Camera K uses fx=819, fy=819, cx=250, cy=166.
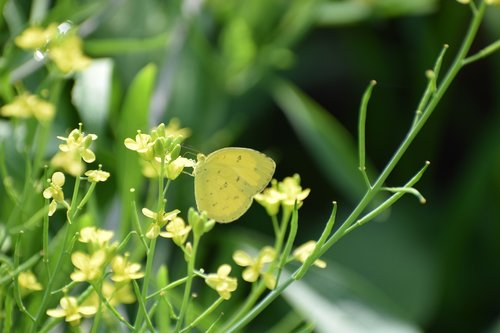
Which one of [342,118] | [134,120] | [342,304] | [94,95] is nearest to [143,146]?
[134,120]

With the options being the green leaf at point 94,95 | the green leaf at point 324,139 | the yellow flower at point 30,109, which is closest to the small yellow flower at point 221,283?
the yellow flower at point 30,109

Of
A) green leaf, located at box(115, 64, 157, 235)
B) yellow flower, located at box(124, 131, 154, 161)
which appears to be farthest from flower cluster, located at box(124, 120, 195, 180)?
green leaf, located at box(115, 64, 157, 235)

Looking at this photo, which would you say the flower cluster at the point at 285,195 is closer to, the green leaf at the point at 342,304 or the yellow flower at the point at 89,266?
the yellow flower at the point at 89,266

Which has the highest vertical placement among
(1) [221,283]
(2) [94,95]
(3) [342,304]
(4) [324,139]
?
(1) [221,283]

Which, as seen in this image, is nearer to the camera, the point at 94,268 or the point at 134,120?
the point at 94,268

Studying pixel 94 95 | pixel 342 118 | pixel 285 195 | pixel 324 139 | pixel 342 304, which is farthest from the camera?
pixel 342 118

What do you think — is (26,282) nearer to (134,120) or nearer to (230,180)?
(230,180)

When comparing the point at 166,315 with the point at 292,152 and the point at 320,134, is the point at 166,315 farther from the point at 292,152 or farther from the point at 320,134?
the point at 292,152

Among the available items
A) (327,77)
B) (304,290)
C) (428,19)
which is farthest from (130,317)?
(428,19)
